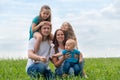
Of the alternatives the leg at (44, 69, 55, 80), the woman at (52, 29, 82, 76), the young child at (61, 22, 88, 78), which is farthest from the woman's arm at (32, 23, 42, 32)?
the leg at (44, 69, 55, 80)

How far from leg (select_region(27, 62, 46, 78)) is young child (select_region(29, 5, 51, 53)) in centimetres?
38

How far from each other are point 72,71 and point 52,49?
2.48ft

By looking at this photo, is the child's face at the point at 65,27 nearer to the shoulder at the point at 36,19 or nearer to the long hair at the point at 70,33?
the long hair at the point at 70,33

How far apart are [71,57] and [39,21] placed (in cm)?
122

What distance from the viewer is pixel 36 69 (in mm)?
10227

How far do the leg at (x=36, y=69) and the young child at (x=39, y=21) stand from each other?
383mm

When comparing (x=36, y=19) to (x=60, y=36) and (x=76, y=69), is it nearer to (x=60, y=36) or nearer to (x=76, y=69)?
(x=60, y=36)

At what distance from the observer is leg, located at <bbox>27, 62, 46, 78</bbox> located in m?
10.2

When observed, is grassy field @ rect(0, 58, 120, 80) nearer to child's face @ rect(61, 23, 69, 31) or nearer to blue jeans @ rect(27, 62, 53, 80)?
blue jeans @ rect(27, 62, 53, 80)

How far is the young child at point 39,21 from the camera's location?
1014 centimetres

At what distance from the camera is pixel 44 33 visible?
1022 centimetres

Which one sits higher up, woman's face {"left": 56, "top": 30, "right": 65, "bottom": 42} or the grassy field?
woman's face {"left": 56, "top": 30, "right": 65, "bottom": 42}

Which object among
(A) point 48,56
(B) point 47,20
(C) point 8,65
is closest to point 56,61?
(A) point 48,56

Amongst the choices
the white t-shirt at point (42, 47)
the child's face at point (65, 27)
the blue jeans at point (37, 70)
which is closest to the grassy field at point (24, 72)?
the blue jeans at point (37, 70)
